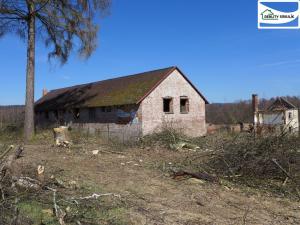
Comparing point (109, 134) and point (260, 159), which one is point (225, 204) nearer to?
point (260, 159)

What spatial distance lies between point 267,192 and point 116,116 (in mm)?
19148

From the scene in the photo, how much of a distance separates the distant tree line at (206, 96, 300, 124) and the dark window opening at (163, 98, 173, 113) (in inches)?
795

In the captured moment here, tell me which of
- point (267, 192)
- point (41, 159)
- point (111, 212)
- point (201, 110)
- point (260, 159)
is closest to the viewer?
point (111, 212)

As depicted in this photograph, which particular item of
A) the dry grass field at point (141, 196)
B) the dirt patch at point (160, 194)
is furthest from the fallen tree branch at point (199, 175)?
the dirt patch at point (160, 194)

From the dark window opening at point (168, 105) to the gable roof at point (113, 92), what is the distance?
1620 mm

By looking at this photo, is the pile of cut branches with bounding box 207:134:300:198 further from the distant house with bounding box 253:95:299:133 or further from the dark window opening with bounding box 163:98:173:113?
the dark window opening with bounding box 163:98:173:113

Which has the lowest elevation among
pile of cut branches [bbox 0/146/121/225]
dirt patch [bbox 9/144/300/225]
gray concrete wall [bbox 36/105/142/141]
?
dirt patch [bbox 9/144/300/225]

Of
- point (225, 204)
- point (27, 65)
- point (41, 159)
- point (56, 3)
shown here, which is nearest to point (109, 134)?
point (27, 65)

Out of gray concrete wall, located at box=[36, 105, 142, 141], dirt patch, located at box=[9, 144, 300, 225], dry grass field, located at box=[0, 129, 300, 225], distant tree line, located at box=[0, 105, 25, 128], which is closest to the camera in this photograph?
dry grass field, located at box=[0, 129, 300, 225]

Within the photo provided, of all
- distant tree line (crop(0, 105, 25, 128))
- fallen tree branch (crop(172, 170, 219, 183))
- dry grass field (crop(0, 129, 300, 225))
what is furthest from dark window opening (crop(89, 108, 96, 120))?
fallen tree branch (crop(172, 170, 219, 183))

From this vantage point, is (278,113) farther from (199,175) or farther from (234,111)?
(234,111)

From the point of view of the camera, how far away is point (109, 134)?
96.3 ft

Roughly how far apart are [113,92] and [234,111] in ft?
101

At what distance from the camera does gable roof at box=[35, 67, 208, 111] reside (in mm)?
29047
